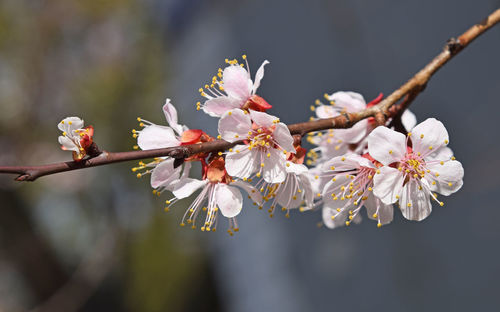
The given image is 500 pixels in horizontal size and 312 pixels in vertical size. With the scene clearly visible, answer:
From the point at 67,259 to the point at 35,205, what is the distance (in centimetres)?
85

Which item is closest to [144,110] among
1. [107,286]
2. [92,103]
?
[92,103]

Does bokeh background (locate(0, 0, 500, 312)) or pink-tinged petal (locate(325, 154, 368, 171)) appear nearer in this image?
pink-tinged petal (locate(325, 154, 368, 171))

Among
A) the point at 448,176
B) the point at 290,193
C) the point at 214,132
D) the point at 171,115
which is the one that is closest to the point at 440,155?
the point at 448,176

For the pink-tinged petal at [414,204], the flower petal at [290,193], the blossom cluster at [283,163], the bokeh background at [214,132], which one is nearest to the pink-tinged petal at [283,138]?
the blossom cluster at [283,163]

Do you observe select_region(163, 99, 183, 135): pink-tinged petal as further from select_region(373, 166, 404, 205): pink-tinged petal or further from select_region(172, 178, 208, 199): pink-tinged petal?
select_region(373, 166, 404, 205): pink-tinged petal

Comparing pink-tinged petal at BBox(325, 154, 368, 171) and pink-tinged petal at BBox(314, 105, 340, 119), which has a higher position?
pink-tinged petal at BBox(314, 105, 340, 119)

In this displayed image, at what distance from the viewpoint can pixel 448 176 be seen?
78 cm

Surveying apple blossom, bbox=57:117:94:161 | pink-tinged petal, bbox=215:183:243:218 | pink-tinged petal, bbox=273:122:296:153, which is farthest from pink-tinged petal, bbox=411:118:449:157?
apple blossom, bbox=57:117:94:161

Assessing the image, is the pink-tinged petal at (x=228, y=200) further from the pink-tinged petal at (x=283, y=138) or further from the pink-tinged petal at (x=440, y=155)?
the pink-tinged petal at (x=440, y=155)

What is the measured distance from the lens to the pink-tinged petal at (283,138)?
743 mm

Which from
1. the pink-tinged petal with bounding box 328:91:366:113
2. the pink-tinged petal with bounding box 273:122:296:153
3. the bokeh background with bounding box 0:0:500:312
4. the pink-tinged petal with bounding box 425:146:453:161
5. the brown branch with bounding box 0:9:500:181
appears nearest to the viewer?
the brown branch with bounding box 0:9:500:181

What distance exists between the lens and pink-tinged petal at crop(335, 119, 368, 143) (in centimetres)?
94

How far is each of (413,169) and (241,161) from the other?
30cm

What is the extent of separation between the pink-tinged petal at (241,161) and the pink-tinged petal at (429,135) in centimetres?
28
